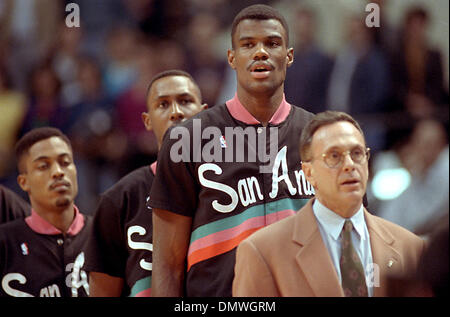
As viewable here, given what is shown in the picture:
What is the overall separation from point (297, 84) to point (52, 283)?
2988 millimetres

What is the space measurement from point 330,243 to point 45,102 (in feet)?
16.6

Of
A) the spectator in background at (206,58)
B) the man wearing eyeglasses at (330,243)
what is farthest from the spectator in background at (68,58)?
the man wearing eyeglasses at (330,243)

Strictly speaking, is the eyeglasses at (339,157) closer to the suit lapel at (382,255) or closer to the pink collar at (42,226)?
the suit lapel at (382,255)

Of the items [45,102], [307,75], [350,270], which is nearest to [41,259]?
[350,270]

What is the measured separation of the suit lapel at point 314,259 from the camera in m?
3.16

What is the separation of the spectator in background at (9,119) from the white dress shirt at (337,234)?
481 centimetres

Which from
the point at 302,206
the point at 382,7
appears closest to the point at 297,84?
the point at 382,7

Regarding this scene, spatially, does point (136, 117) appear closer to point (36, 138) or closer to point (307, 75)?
point (307, 75)

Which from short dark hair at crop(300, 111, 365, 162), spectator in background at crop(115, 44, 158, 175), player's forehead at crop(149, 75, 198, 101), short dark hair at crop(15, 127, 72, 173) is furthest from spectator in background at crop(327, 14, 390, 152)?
short dark hair at crop(300, 111, 365, 162)

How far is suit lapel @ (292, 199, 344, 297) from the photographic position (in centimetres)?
316

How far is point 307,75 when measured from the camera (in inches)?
277

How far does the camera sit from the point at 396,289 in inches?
123

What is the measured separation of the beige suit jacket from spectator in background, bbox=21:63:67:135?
451cm
